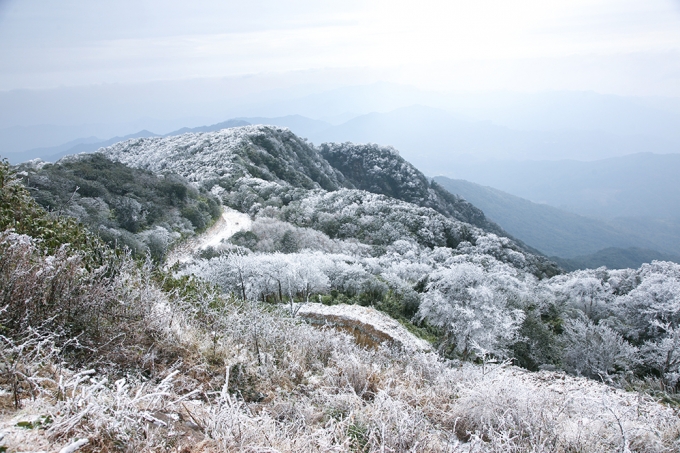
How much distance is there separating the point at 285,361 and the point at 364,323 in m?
→ 8.05

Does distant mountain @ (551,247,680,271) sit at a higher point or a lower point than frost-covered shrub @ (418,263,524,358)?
lower

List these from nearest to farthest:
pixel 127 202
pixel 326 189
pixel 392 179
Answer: pixel 127 202
pixel 326 189
pixel 392 179

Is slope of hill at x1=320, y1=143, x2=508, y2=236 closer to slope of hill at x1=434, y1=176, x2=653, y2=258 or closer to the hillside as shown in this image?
the hillside

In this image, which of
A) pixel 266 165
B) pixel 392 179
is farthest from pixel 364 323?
pixel 392 179

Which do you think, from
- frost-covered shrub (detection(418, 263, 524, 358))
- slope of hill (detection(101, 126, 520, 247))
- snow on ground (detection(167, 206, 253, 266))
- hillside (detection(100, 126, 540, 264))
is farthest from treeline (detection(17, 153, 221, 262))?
frost-covered shrub (detection(418, 263, 524, 358))

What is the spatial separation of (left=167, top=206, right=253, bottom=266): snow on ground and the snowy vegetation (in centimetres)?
542

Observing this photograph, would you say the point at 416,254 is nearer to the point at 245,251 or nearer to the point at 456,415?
the point at 245,251

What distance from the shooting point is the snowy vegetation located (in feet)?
8.96

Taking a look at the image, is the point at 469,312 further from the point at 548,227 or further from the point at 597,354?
the point at 548,227

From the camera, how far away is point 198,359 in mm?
4477

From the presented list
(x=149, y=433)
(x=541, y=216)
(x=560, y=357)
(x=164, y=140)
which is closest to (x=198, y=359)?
(x=149, y=433)

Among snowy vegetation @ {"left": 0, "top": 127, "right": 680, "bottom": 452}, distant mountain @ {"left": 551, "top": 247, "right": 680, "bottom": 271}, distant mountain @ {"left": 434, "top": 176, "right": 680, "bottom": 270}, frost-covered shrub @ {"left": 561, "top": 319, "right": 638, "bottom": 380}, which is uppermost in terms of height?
snowy vegetation @ {"left": 0, "top": 127, "right": 680, "bottom": 452}

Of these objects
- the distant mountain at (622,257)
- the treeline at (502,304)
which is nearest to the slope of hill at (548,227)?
the distant mountain at (622,257)

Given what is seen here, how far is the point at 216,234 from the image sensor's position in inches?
1107
